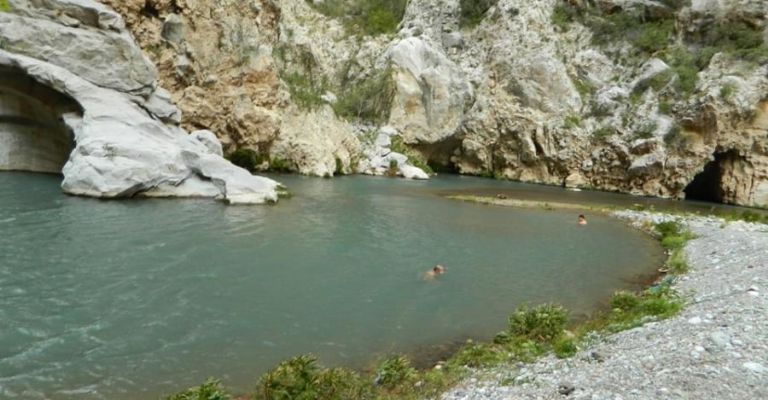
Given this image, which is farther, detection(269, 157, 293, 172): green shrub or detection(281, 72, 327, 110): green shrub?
detection(281, 72, 327, 110): green shrub

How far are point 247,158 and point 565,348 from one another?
48041 millimetres

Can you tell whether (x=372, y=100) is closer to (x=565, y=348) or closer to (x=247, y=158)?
(x=247, y=158)

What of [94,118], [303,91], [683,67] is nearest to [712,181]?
[683,67]

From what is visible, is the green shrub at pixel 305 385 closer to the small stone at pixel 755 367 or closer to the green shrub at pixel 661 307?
the small stone at pixel 755 367

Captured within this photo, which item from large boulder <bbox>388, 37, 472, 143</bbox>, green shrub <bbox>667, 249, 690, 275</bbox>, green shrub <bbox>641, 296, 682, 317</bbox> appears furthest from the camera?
large boulder <bbox>388, 37, 472, 143</bbox>

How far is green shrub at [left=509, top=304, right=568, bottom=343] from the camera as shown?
11992 millimetres

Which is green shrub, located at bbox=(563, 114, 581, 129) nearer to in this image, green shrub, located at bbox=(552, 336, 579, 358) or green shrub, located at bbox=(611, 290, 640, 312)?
green shrub, located at bbox=(611, 290, 640, 312)

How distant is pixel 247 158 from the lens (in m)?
54.4

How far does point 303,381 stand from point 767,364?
7.54 meters

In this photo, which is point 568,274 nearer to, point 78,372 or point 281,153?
point 78,372

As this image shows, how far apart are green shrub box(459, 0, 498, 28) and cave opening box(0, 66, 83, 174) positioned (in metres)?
65.6

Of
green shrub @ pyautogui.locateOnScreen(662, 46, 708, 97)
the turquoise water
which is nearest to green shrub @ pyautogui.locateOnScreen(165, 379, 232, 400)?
the turquoise water

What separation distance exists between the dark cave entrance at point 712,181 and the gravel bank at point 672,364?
54870 mm

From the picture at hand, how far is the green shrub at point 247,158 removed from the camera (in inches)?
2111
